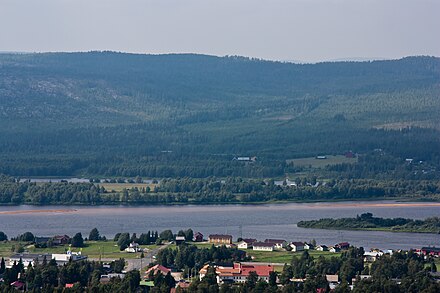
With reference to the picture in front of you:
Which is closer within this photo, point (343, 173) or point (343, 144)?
point (343, 173)

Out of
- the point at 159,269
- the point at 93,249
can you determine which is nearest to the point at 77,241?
the point at 93,249

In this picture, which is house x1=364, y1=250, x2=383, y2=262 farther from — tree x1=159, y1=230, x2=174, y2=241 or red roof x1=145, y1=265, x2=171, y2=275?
tree x1=159, y1=230, x2=174, y2=241

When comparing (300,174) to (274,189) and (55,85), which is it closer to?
(274,189)

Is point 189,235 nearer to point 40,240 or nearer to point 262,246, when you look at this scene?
point 262,246

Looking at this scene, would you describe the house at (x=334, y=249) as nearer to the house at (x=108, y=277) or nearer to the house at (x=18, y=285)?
the house at (x=108, y=277)

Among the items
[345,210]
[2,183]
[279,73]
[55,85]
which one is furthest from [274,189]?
[279,73]

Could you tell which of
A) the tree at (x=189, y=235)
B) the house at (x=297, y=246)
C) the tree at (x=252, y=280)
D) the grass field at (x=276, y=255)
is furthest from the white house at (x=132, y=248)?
the tree at (x=252, y=280)
